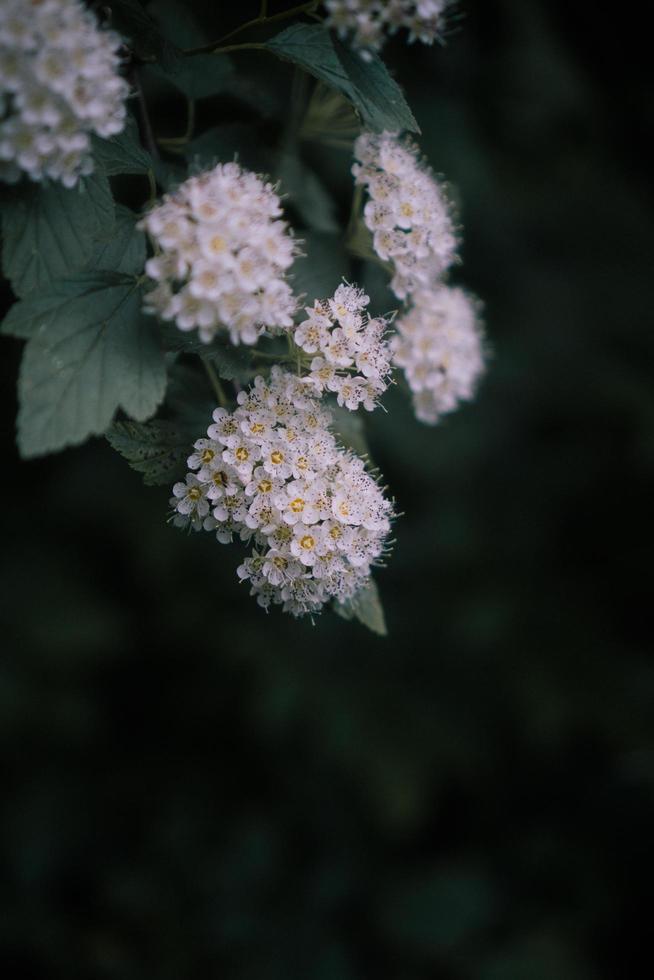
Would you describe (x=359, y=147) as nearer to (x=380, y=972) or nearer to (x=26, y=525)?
(x=26, y=525)

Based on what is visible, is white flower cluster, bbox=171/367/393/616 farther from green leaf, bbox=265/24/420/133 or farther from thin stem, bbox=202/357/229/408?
green leaf, bbox=265/24/420/133

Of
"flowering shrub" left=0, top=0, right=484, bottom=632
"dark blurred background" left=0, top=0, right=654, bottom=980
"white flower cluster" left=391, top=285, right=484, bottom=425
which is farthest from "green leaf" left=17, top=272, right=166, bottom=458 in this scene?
"dark blurred background" left=0, top=0, right=654, bottom=980

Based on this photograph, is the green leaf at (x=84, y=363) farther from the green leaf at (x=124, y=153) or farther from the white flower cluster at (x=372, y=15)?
the white flower cluster at (x=372, y=15)

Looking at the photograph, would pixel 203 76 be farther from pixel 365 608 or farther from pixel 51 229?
pixel 365 608

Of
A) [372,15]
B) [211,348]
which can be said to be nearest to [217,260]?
[211,348]

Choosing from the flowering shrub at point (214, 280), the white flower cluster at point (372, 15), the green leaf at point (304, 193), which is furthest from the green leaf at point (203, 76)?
the white flower cluster at point (372, 15)

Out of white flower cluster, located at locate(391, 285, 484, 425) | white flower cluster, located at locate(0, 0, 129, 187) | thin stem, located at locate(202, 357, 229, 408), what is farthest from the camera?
white flower cluster, located at locate(391, 285, 484, 425)
